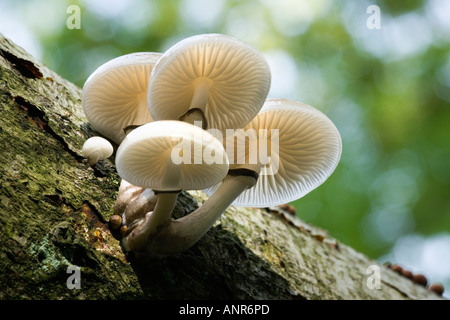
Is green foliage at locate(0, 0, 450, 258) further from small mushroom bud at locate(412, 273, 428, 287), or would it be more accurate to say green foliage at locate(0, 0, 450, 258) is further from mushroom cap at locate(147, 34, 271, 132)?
mushroom cap at locate(147, 34, 271, 132)

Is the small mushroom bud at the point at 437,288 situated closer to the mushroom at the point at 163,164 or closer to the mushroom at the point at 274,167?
the mushroom at the point at 274,167

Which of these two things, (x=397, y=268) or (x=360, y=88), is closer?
(x=397, y=268)

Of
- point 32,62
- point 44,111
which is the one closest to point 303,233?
point 44,111

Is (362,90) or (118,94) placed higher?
(362,90)

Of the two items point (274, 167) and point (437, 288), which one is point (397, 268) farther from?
point (274, 167)

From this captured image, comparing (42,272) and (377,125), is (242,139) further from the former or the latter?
(377,125)

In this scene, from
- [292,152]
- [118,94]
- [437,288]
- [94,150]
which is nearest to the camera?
[94,150]

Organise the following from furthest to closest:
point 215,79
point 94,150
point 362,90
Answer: point 362,90, point 215,79, point 94,150

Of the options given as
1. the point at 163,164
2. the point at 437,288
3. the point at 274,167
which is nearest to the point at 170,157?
the point at 163,164

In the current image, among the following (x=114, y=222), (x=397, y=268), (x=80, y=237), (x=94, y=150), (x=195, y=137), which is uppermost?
(x=397, y=268)
